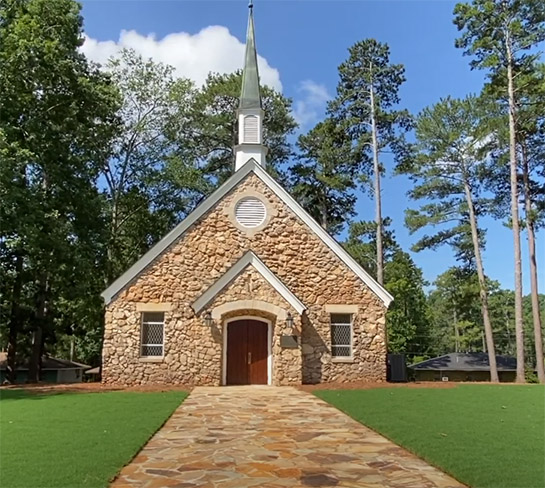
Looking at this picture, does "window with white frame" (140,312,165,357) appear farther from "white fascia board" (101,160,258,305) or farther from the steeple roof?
the steeple roof

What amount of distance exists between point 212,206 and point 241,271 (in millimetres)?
2586

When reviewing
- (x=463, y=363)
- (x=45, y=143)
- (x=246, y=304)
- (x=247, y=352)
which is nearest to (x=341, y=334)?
(x=247, y=352)

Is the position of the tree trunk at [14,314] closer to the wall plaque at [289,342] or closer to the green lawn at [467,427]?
the wall plaque at [289,342]

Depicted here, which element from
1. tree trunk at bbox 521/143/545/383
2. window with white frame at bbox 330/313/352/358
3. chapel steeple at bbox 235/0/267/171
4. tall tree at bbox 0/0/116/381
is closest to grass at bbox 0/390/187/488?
window with white frame at bbox 330/313/352/358

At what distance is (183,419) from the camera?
8.55 meters

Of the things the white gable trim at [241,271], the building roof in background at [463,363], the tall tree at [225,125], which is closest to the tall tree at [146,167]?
the tall tree at [225,125]

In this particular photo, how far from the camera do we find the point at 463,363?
121 ft

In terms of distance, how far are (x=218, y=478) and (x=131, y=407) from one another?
5.44 metres

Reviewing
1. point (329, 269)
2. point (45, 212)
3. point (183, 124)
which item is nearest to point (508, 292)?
point (183, 124)

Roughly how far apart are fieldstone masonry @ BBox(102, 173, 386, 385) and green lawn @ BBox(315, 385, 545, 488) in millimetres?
2449

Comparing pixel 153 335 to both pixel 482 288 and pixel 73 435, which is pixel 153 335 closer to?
pixel 73 435

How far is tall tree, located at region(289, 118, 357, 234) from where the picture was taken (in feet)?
89.3

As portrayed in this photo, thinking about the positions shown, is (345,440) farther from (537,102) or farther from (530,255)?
(537,102)

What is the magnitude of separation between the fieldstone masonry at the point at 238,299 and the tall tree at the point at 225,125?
47.3 ft
